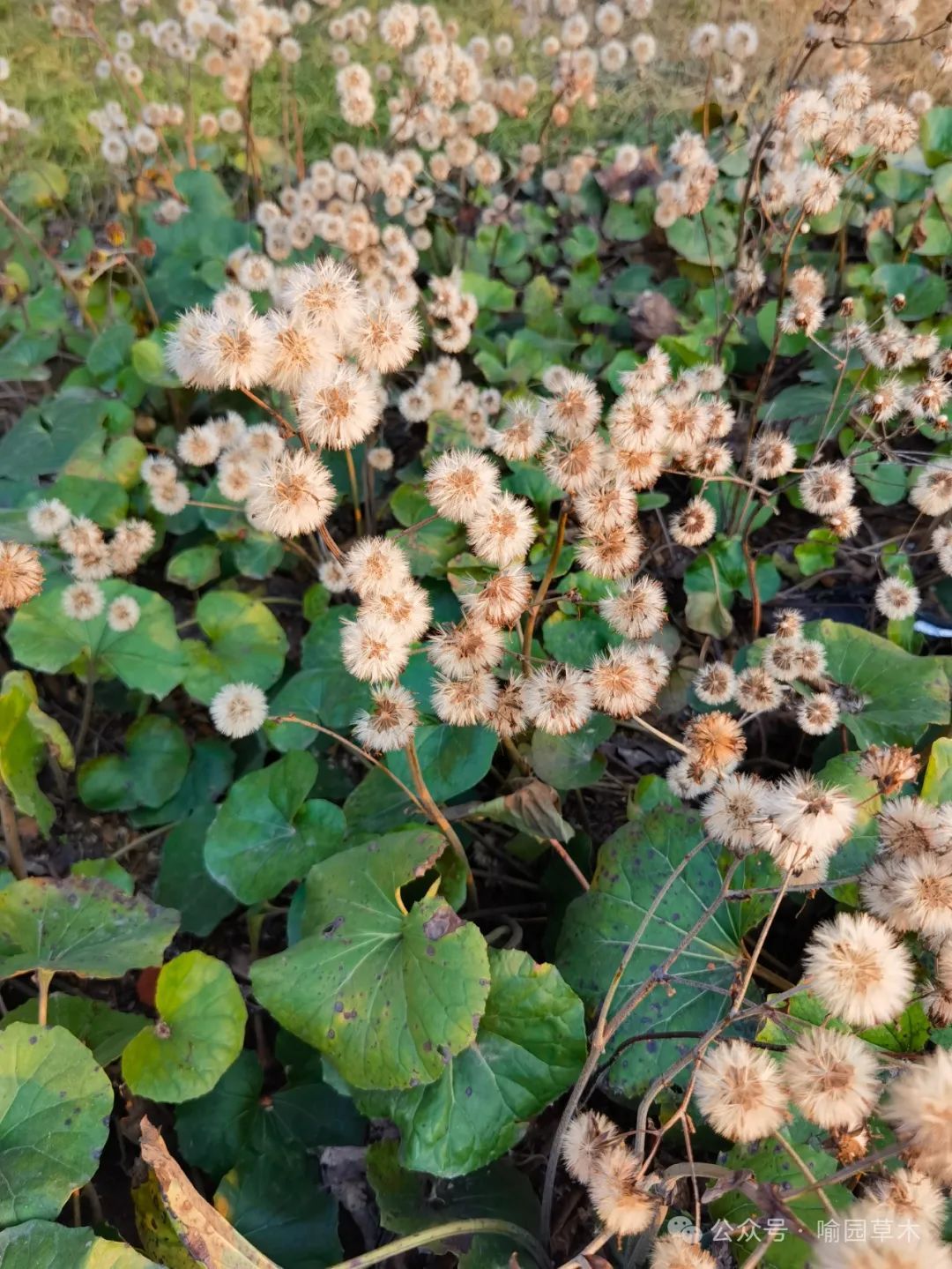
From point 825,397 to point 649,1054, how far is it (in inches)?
78.6

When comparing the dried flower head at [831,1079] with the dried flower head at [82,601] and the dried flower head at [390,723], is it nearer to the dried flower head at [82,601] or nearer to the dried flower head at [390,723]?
the dried flower head at [390,723]

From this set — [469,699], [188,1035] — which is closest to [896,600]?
[469,699]

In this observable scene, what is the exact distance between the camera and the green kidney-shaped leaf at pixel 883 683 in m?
1.89

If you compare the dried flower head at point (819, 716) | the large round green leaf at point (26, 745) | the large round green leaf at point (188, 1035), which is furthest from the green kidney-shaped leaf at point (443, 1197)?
the large round green leaf at point (26, 745)

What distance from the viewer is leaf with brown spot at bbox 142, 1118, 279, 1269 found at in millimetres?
1308

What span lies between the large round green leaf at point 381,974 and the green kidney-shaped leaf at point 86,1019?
1.55ft

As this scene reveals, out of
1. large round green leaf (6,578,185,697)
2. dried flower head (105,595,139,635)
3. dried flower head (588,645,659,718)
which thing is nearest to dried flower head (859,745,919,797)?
dried flower head (588,645,659,718)

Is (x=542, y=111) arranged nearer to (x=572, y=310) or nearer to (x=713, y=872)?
(x=572, y=310)

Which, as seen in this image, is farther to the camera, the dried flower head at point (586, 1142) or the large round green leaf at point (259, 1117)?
the large round green leaf at point (259, 1117)

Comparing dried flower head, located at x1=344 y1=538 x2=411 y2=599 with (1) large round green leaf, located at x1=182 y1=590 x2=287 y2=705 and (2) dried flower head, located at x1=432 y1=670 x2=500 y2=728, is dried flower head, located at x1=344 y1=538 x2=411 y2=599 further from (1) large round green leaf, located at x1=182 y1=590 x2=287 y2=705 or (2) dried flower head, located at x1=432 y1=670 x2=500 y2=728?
(1) large round green leaf, located at x1=182 y1=590 x2=287 y2=705

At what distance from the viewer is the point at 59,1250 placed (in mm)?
1364

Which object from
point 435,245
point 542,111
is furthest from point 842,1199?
point 542,111

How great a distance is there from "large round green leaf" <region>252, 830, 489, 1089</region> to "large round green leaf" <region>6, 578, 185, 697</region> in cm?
89

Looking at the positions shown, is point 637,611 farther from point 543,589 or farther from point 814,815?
point 814,815
